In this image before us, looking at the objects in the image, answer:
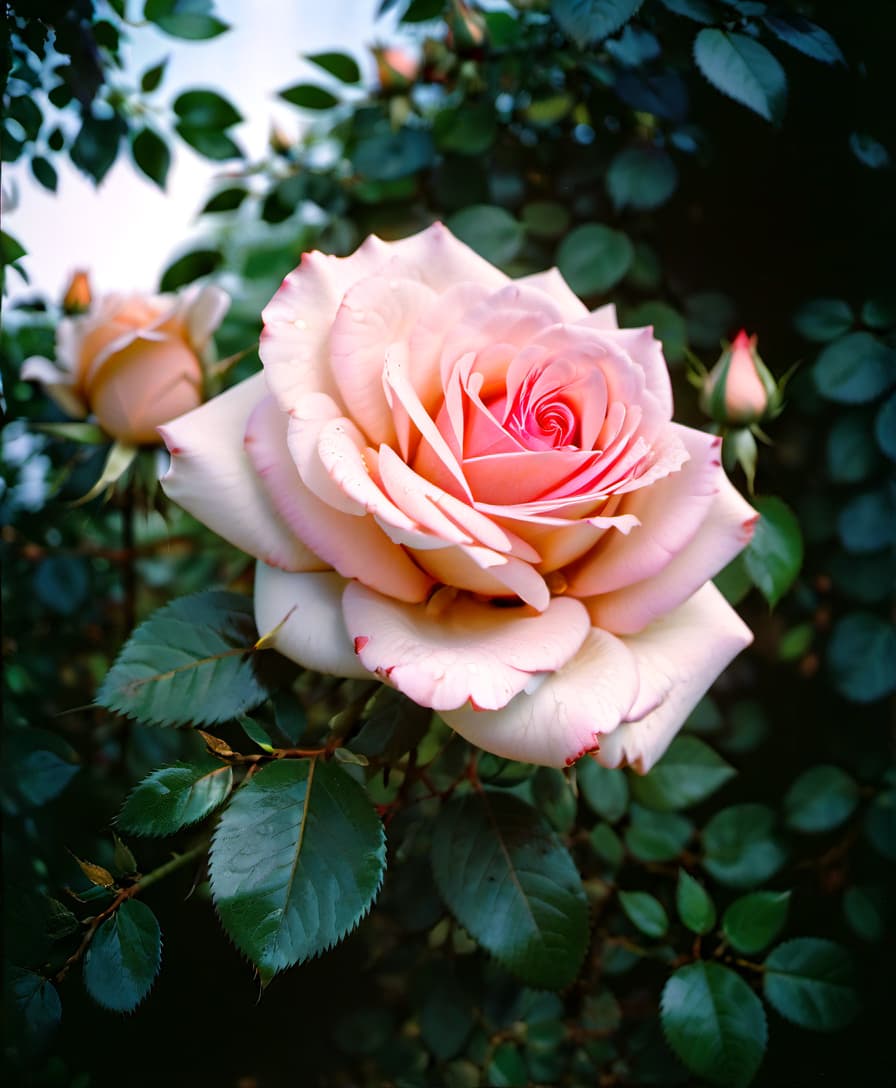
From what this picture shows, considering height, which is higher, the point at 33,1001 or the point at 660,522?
the point at 660,522

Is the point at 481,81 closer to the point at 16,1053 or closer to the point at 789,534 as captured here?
the point at 789,534

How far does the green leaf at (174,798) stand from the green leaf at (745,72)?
1.66 feet

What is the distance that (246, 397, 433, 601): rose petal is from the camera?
374mm

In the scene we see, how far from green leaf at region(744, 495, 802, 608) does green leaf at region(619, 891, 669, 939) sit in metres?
0.23

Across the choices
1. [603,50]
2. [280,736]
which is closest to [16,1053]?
[280,736]

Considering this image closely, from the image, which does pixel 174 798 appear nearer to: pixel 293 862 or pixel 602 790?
pixel 293 862

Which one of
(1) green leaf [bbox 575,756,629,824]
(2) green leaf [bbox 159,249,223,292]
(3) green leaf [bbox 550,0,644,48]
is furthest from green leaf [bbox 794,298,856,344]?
(2) green leaf [bbox 159,249,223,292]

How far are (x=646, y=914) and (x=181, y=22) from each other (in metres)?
0.75

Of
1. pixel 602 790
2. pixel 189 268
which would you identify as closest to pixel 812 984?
pixel 602 790

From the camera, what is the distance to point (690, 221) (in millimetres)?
764

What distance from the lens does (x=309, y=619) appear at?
1.27 ft

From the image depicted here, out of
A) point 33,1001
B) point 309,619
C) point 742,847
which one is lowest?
point 742,847

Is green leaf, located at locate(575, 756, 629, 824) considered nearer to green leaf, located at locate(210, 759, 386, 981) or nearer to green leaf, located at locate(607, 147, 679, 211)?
green leaf, located at locate(210, 759, 386, 981)

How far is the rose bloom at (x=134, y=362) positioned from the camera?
572 mm
